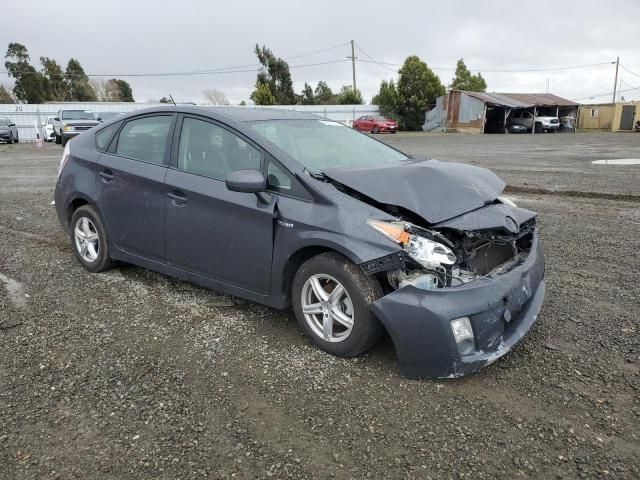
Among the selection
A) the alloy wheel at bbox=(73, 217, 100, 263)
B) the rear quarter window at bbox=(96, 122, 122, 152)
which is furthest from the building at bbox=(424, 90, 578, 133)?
the alloy wheel at bbox=(73, 217, 100, 263)

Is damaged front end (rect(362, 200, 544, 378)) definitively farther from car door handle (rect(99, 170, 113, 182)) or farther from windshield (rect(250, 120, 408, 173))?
car door handle (rect(99, 170, 113, 182))

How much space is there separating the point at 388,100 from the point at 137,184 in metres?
45.0

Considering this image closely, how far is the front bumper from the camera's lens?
2807 mm

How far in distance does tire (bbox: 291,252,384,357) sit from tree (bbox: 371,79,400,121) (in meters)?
45.2

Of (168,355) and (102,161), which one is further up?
(102,161)

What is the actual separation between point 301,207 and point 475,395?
5.06 feet

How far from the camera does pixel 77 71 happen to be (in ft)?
229

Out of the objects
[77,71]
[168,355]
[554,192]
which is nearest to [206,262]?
[168,355]

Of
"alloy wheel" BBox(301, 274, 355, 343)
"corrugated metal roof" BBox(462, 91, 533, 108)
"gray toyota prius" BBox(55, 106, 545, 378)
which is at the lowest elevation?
"alloy wheel" BBox(301, 274, 355, 343)

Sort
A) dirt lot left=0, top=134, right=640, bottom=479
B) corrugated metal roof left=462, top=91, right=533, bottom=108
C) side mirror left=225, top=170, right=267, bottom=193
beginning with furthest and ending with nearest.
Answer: corrugated metal roof left=462, top=91, right=533, bottom=108
side mirror left=225, top=170, right=267, bottom=193
dirt lot left=0, top=134, right=640, bottom=479

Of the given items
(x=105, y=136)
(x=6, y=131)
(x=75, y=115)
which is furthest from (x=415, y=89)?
(x=105, y=136)

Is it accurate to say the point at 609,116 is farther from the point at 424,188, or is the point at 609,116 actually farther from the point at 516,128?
the point at 424,188

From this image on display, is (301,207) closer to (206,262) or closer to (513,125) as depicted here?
(206,262)

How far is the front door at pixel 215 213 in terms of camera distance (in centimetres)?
348
